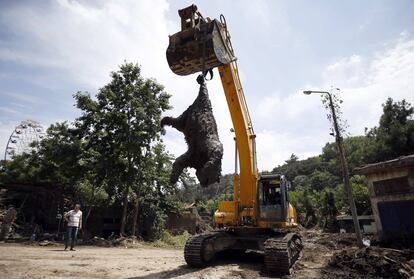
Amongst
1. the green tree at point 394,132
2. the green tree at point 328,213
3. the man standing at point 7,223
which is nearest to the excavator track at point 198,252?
the man standing at point 7,223

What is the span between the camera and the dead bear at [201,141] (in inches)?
217

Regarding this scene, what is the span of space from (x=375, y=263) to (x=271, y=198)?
10.8ft

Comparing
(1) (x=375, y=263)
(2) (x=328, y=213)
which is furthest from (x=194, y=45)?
(2) (x=328, y=213)

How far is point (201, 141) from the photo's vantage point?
578 centimetres

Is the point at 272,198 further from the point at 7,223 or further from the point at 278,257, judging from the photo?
the point at 7,223

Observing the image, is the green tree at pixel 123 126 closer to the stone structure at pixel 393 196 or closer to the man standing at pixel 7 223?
the man standing at pixel 7 223

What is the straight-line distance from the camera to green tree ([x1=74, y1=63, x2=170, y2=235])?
18.5 metres

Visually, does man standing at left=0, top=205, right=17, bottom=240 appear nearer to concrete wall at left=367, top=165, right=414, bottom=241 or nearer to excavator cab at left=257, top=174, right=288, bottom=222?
excavator cab at left=257, top=174, right=288, bottom=222

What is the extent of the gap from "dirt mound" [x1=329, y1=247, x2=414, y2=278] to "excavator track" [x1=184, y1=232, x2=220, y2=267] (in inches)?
148

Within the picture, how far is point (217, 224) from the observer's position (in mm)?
9203

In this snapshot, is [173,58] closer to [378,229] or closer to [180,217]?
[378,229]

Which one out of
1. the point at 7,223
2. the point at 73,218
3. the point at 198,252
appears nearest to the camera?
the point at 198,252

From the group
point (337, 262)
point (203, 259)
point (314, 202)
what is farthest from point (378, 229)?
point (314, 202)

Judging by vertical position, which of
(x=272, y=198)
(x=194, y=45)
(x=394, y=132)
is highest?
(x=394, y=132)
